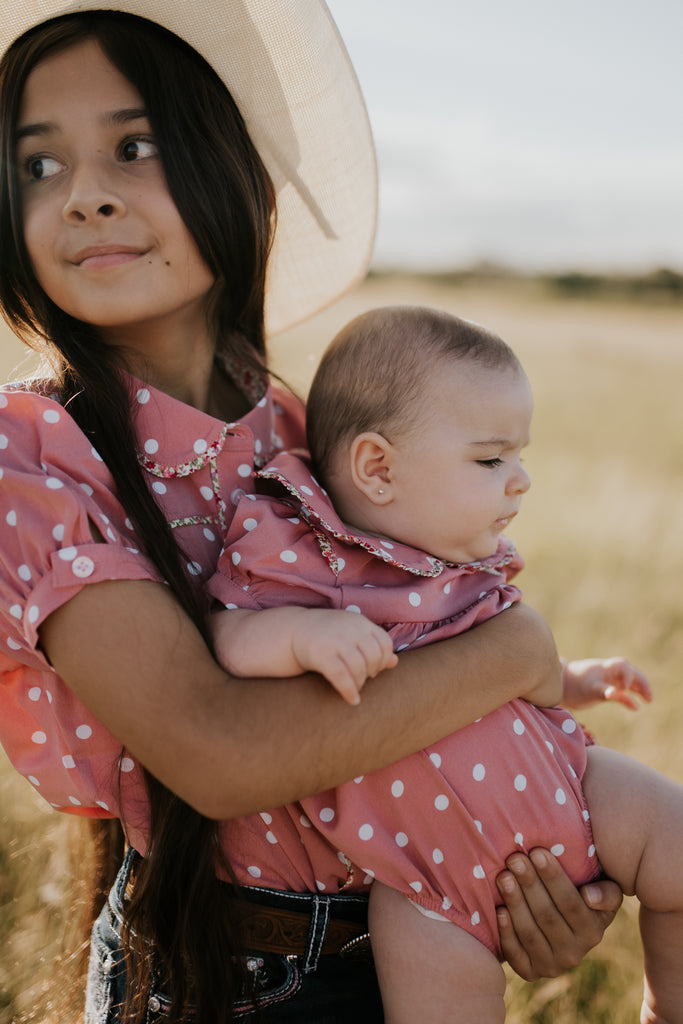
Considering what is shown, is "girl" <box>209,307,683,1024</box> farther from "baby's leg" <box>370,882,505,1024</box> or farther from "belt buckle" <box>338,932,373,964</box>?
"belt buckle" <box>338,932,373,964</box>

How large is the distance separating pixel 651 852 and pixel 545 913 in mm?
232

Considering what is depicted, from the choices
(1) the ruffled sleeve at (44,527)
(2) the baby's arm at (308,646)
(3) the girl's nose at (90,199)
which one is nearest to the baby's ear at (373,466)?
(2) the baby's arm at (308,646)

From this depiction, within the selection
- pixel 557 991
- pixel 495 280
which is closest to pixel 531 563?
pixel 557 991

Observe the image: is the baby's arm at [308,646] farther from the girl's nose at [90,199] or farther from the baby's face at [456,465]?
the girl's nose at [90,199]

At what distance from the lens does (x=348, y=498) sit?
77.1 inches

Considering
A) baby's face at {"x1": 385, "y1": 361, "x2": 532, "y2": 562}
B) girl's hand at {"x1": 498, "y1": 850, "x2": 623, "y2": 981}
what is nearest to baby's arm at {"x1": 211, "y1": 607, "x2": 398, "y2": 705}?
baby's face at {"x1": 385, "y1": 361, "x2": 532, "y2": 562}

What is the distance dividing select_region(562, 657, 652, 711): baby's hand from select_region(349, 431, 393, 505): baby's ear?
2.31 ft

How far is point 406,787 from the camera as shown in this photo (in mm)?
1656

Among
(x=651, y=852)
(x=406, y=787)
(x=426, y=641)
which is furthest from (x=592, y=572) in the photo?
(x=406, y=787)

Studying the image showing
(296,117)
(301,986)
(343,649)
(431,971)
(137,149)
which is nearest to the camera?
(343,649)

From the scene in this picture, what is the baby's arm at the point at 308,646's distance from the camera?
1.47 metres

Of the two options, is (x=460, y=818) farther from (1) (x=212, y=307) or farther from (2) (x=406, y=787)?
(1) (x=212, y=307)

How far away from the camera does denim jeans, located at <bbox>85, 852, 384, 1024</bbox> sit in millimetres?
1704

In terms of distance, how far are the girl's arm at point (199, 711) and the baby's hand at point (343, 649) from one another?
8cm
